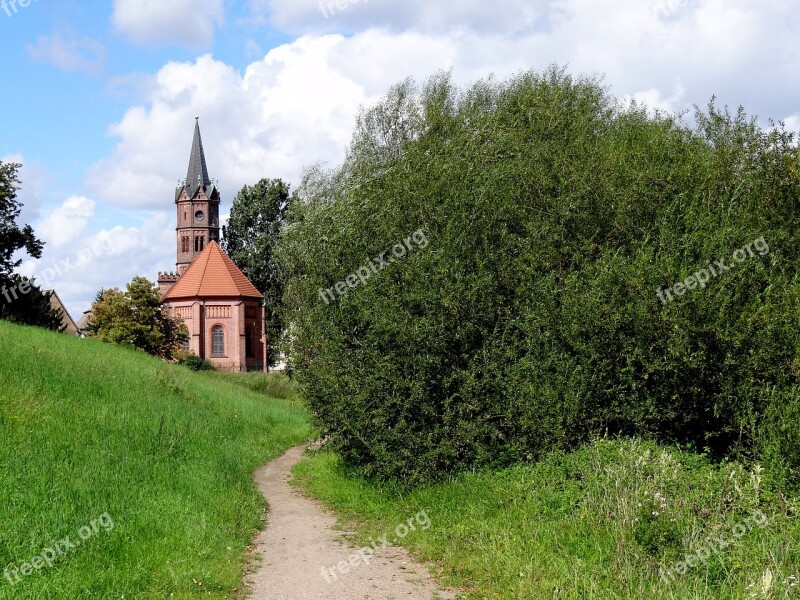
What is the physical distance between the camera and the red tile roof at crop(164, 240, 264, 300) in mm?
64812

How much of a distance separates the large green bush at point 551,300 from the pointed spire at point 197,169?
7249 centimetres

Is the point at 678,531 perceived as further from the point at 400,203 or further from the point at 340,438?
the point at 400,203

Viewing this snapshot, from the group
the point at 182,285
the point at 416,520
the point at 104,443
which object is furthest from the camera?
the point at 182,285

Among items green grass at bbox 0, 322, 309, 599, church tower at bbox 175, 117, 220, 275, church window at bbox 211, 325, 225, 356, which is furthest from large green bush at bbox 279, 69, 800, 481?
church tower at bbox 175, 117, 220, 275

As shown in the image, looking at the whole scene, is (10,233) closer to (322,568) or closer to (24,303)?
(24,303)

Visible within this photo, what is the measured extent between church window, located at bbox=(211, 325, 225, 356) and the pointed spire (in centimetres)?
2580

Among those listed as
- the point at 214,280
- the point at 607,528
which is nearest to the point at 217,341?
the point at 214,280

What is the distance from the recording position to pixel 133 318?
47844mm

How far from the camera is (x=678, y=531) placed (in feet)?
27.4

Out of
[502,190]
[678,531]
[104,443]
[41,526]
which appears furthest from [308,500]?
[678,531]

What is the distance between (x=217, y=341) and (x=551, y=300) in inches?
2221

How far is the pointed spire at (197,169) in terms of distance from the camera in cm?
8700

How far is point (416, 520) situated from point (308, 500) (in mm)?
4264

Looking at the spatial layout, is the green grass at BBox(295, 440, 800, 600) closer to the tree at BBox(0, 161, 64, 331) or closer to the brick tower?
the tree at BBox(0, 161, 64, 331)
